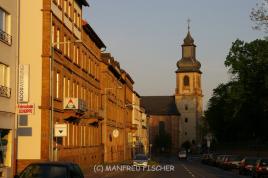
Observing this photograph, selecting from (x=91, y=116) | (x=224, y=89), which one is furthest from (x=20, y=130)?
(x=224, y=89)

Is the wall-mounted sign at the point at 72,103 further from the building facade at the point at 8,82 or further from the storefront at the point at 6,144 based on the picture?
the storefront at the point at 6,144

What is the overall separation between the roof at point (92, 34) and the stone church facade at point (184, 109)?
94939 millimetres

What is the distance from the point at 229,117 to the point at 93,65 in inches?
1133

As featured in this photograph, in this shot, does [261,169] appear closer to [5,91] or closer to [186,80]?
[5,91]

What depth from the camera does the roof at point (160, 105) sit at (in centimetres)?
17382

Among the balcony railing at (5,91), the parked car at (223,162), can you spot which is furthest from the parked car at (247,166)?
the balcony railing at (5,91)

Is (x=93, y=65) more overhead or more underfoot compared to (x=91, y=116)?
more overhead

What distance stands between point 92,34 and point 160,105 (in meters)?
122

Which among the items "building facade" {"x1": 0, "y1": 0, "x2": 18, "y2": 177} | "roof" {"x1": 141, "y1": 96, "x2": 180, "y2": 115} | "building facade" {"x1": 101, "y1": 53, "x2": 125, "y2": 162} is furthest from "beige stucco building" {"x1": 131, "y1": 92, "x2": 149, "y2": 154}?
"building facade" {"x1": 0, "y1": 0, "x2": 18, "y2": 177}

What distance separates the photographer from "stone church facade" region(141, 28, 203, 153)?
532ft

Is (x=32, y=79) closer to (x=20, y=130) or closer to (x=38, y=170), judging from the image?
(x=20, y=130)

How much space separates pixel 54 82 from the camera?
41344 millimetres

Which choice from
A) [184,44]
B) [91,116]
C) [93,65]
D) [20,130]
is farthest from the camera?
[184,44]

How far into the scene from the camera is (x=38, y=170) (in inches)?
705
